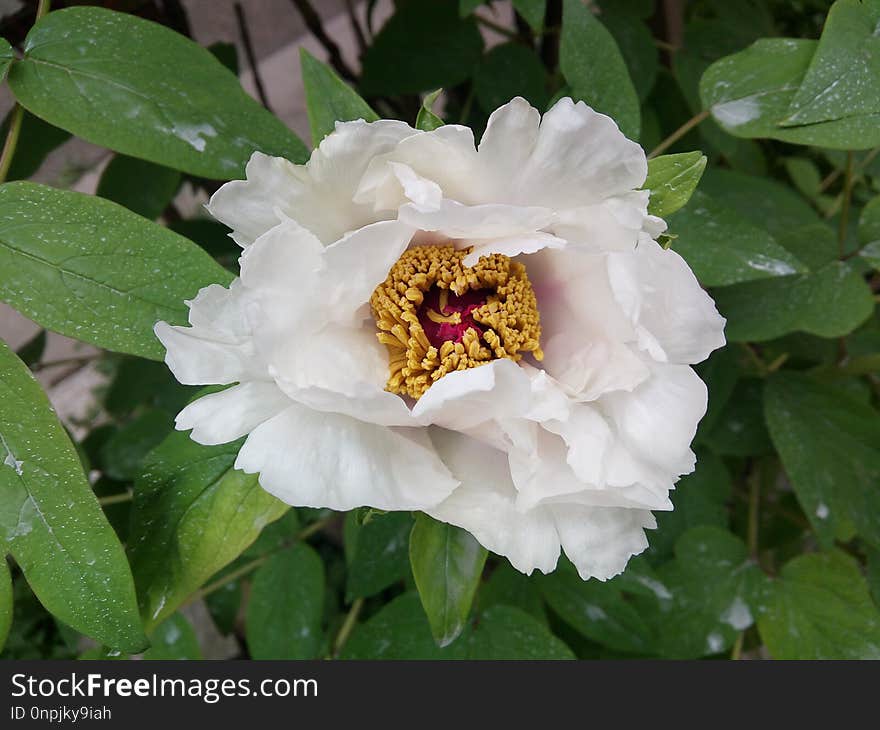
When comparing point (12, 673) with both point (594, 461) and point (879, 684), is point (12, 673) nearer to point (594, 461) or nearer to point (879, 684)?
point (594, 461)

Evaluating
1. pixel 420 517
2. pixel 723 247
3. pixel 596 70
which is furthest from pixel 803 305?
pixel 420 517

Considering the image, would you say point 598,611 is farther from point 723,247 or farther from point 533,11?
point 533,11

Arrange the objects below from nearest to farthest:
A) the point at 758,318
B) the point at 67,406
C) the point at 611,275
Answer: the point at 611,275
the point at 758,318
the point at 67,406

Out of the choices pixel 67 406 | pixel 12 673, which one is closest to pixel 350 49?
pixel 67 406

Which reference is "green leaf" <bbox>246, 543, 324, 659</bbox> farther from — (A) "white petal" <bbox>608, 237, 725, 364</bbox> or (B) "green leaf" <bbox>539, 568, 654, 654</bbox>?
(A) "white petal" <bbox>608, 237, 725, 364</bbox>

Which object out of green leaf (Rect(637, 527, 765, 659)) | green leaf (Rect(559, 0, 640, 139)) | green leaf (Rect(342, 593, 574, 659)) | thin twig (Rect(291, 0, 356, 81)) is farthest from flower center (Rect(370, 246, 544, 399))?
thin twig (Rect(291, 0, 356, 81))

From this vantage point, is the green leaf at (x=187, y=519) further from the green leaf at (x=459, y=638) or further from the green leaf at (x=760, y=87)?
the green leaf at (x=760, y=87)
